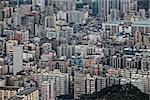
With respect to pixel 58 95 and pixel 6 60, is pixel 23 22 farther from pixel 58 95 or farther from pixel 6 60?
pixel 58 95

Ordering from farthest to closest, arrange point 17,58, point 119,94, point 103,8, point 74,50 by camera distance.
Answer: point 103,8, point 74,50, point 17,58, point 119,94

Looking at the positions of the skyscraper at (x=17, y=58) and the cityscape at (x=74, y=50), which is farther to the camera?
the skyscraper at (x=17, y=58)

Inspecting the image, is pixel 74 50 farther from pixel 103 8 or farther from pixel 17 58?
pixel 103 8

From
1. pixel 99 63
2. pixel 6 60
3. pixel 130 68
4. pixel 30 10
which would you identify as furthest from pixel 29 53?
pixel 30 10

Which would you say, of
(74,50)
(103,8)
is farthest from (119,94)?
(103,8)

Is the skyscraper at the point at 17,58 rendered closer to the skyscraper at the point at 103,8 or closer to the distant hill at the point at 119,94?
the distant hill at the point at 119,94

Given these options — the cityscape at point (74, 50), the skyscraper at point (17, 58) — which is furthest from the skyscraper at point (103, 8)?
the skyscraper at point (17, 58)

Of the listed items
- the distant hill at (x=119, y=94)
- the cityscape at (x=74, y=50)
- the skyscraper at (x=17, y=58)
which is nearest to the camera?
the distant hill at (x=119, y=94)
